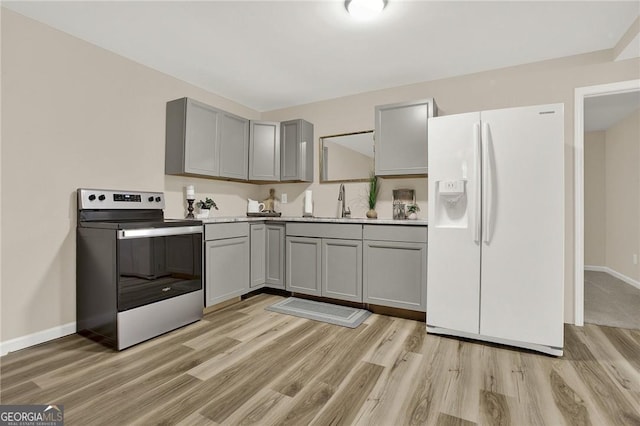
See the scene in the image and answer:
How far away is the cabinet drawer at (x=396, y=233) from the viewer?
2.82 meters

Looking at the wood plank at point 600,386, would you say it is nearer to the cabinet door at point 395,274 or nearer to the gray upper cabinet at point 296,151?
the cabinet door at point 395,274

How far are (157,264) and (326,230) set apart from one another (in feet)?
5.22

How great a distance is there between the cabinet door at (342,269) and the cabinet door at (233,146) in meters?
1.36

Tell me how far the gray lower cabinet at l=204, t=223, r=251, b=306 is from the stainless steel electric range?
0.46 feet

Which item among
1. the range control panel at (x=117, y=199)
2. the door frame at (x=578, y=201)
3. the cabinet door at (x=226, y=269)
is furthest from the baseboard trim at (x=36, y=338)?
the door frame at (x=578, y=201)

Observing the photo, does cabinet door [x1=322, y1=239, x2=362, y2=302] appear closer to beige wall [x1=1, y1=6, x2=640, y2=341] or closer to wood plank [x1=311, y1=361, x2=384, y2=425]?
beige wall [x1=1, y1=6, x2=640, y2=341]

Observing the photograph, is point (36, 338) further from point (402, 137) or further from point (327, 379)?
point (402, 137)

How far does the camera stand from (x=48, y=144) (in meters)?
2.39

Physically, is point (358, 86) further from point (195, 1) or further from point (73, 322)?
point (73, 322)

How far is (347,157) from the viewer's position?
3.88 m

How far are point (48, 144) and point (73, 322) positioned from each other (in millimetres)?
1423

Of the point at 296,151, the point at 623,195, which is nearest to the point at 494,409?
the point at 296,151

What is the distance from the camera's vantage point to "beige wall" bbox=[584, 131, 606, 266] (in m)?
5.32

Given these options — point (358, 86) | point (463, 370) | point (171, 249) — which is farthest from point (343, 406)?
point (358, 86)
